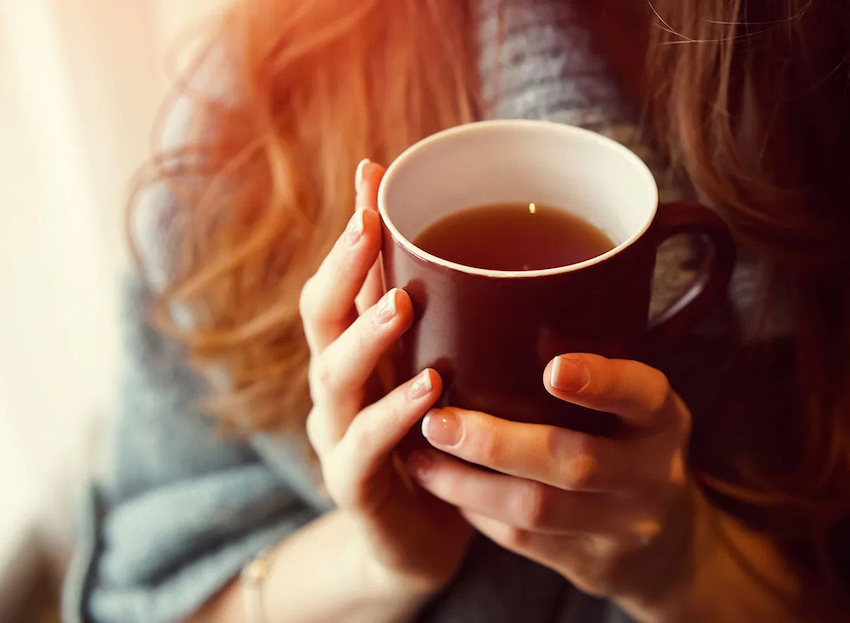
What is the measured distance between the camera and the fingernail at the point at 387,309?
39 cm

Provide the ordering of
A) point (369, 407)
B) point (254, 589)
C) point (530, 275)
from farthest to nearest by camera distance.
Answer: point (254, 589) < point (369, 407) < point (530, 275)

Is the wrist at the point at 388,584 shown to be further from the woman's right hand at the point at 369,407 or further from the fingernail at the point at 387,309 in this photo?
the fingernail at the point at 387,309

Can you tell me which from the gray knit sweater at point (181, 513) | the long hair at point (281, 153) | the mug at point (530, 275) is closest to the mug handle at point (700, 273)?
the mug at point (530, 275)

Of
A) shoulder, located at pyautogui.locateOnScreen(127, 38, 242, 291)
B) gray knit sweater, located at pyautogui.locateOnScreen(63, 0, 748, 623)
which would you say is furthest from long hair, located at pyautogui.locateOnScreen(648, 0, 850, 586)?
shoulder, located at pyautogui.locateOnScreen(127, 38, 242, 291)

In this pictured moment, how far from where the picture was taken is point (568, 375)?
37 cm

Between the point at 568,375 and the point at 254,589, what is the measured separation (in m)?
0.51

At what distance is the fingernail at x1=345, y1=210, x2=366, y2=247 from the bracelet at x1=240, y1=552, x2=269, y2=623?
47 cm

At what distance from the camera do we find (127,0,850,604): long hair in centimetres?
42

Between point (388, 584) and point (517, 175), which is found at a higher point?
point (517, 175)

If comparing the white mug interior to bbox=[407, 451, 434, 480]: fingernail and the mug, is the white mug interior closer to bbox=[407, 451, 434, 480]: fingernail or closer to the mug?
the mug

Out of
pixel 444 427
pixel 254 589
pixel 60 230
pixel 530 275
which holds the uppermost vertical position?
pixel 530 275

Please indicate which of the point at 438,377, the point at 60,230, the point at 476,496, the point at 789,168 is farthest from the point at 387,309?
the point at 60,230

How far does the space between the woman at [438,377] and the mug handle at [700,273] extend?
5cm

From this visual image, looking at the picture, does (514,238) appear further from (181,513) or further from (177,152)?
(181,513)
